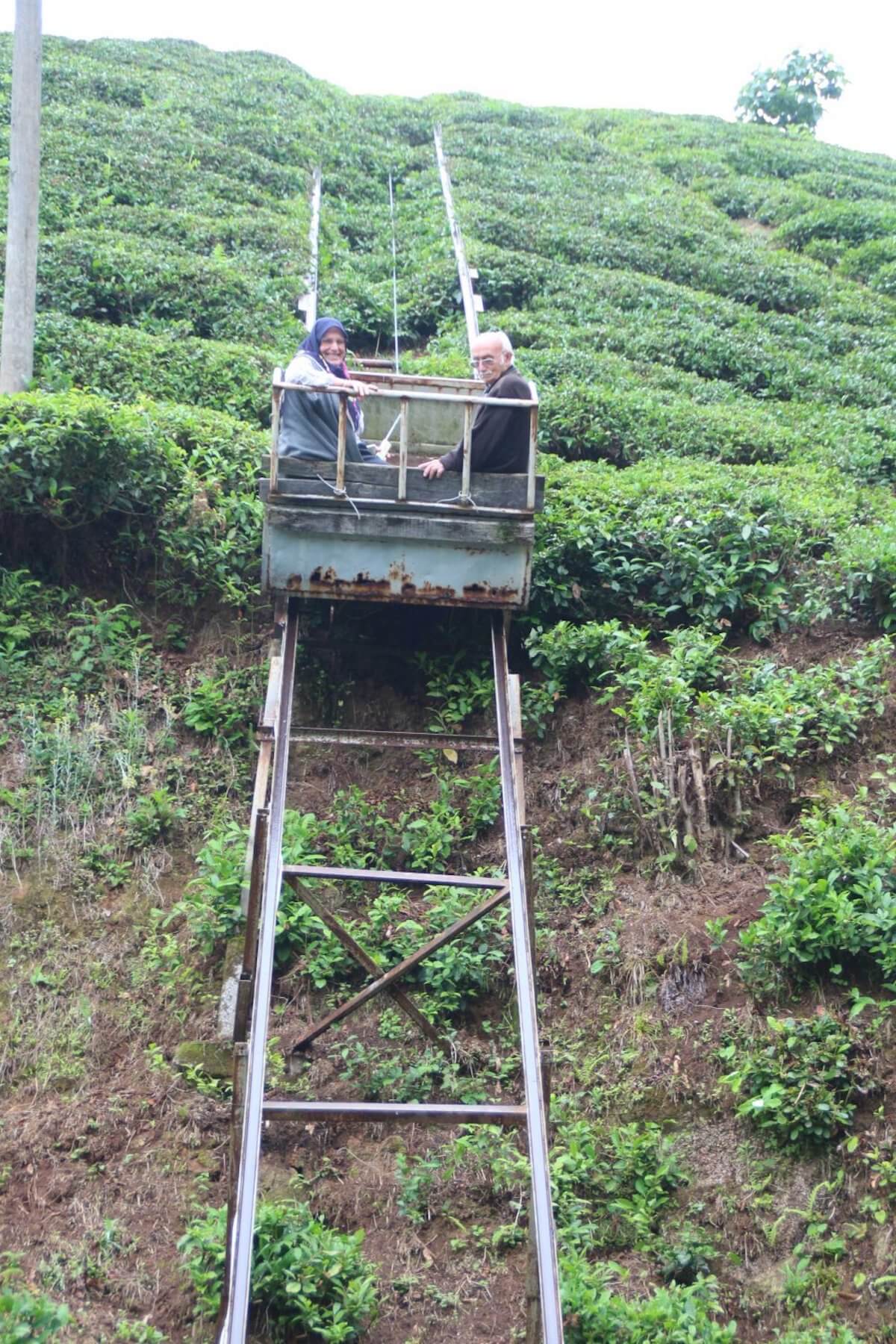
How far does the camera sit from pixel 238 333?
14906 mm

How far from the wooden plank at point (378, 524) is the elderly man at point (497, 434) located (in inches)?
12.1

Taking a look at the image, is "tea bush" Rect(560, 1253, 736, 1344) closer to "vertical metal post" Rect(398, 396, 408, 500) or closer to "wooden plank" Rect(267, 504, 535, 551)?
"wooden plank" Rect(267, 504, 535, 551)

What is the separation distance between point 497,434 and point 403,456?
0.67m

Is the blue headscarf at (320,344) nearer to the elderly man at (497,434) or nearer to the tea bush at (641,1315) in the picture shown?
the elderly man at (497,434)

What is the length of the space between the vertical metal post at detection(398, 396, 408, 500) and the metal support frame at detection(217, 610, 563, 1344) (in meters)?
1.00

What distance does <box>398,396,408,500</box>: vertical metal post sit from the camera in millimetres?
7219

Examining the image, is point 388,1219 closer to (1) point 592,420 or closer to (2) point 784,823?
(2) point 784,823

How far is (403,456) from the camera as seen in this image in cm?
729

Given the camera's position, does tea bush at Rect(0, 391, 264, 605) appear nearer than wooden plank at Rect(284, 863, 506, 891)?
No

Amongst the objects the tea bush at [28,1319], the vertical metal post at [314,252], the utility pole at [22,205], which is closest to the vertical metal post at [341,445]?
the tea bush at [28,1319]

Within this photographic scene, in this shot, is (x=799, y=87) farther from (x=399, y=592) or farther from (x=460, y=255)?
(x=399, y=592)

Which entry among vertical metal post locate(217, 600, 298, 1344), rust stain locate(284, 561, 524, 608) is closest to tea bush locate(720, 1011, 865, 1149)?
vertical metal post locate(217, 600, 298, 1344)

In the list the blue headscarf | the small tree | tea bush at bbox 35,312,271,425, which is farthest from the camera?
the small tree

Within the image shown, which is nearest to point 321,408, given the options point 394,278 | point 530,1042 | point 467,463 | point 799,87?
point 467,463
